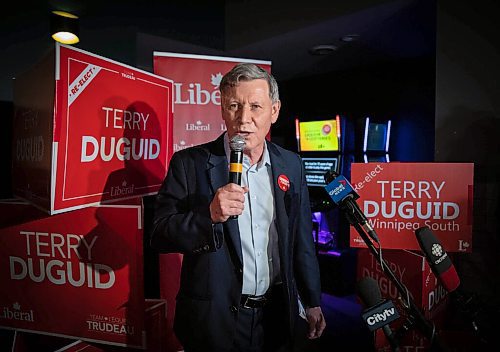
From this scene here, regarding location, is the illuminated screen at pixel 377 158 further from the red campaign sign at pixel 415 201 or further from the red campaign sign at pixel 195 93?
the red campaign sign at pixel 415 201

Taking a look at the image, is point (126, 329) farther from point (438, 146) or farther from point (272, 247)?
point (438, 146)

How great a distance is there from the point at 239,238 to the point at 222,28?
3.32 metres

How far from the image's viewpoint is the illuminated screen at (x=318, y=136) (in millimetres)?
4977

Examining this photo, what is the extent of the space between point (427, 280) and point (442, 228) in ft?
1.10

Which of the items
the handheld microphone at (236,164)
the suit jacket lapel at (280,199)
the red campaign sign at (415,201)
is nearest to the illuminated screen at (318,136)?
the red campaign sign at (415,201)

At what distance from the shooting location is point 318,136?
17.1 feet

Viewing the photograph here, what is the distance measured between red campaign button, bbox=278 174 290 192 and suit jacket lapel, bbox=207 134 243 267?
0.73 ft

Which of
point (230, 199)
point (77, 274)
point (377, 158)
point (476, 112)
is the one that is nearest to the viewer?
point (230, 199)

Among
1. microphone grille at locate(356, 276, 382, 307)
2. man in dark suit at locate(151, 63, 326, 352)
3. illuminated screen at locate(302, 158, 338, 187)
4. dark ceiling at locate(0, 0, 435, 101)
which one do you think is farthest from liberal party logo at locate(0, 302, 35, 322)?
illuminated screen at locate(302, 158, 338, 187)

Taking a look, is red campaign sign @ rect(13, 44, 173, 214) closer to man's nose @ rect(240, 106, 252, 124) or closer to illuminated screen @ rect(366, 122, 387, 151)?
man's nose @ rect(240, 106, 252, 124)

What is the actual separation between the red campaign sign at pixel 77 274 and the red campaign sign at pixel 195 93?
3.03 feet

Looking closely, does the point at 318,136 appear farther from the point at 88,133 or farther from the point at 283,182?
the point at 88,133

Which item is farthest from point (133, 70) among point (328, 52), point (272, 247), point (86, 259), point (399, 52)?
point (399, 52)

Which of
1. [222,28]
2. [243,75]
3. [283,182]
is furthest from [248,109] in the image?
[222,28]
